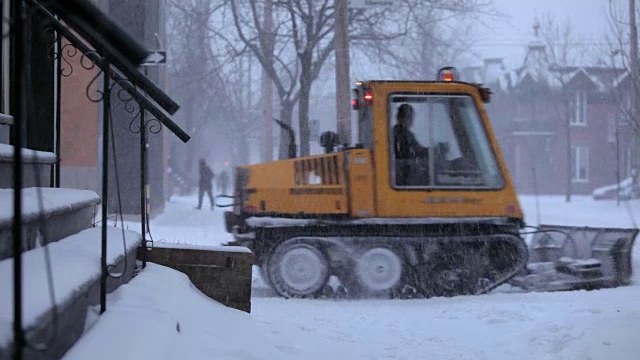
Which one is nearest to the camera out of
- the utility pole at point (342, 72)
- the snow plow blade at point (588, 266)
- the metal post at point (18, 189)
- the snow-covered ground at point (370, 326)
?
the metal post at point (18, 189)

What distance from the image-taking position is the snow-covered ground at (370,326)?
4066 mm

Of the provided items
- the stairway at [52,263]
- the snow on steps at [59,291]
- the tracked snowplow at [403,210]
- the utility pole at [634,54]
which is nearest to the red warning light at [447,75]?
the tracked snowplow at [403,210]

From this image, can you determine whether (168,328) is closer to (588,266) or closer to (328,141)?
(328,141)

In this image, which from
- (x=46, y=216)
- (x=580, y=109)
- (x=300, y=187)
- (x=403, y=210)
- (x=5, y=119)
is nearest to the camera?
(x=46, y=216)

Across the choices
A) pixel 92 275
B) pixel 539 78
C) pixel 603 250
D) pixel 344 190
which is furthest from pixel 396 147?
pixel 539 78

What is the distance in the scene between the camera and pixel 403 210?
32.9 feet

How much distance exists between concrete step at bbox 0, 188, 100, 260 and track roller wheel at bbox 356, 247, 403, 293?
15.4 feet

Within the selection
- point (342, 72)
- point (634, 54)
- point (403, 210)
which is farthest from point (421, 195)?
point (634, 54)

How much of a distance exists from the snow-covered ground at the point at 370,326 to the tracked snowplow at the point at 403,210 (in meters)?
0.47

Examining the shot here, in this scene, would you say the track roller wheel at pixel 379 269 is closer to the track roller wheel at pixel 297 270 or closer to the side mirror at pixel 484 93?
the track roller wheel at pixel 297 270

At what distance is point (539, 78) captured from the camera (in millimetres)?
48188

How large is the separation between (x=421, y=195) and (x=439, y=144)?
67 centimetres

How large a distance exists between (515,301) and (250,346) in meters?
4.96

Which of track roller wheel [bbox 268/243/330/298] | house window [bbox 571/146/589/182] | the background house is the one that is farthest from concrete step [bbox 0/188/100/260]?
house window [bbox 571/146/589/182]
